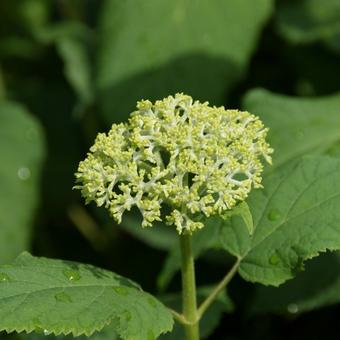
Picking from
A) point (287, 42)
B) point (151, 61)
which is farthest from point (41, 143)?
point (287, 42)

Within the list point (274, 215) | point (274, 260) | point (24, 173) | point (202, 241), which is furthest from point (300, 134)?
point (24, 173)

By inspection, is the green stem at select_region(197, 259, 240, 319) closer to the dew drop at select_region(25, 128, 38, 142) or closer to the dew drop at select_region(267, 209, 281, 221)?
the dew drop at select_region(267, 209, 281, 221)

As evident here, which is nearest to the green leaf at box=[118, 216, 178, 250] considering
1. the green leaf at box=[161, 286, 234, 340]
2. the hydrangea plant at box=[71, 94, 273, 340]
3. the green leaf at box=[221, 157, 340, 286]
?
the green leaf at box=[161, 286, 234, 340]

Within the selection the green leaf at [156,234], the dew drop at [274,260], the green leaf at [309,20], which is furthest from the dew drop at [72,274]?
the green leaf at [309,20]

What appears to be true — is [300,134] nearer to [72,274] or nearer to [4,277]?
[72,274]

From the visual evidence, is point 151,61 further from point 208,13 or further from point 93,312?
point 93,312
